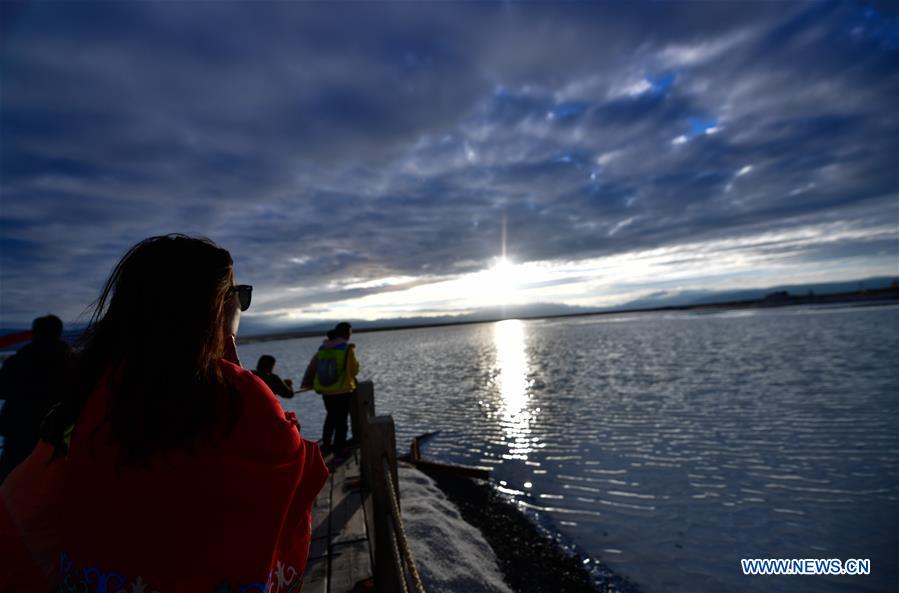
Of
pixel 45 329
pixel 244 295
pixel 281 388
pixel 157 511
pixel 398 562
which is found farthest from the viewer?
pixel 281 388

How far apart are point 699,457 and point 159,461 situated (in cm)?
1211

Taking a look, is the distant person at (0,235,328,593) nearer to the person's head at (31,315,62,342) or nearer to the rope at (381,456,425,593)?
the rope at (381,456,425,593)

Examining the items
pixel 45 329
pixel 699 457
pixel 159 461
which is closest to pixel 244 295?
pixel 159 461

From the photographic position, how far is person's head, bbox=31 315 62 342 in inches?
182

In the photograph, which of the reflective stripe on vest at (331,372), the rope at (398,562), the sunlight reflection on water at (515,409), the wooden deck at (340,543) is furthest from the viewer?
the sunlight reflection on water at (515,409)

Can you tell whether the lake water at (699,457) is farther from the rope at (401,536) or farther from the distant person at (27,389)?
the distant person at (27,389)

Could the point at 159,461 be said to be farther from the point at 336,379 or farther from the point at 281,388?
A: the point at 336,379

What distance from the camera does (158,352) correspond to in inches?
60.1

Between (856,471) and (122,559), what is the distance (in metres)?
12.8

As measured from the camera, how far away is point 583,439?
40.9ft

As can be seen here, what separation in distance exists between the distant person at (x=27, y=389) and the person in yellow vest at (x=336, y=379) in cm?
394

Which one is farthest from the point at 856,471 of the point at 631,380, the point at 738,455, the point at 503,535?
the point at 631,380

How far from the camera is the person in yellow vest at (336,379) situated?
8.24 m

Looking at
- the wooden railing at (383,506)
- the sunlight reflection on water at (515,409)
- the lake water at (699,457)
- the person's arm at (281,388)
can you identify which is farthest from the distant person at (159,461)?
the sunlight reflection on water at (515,409)
